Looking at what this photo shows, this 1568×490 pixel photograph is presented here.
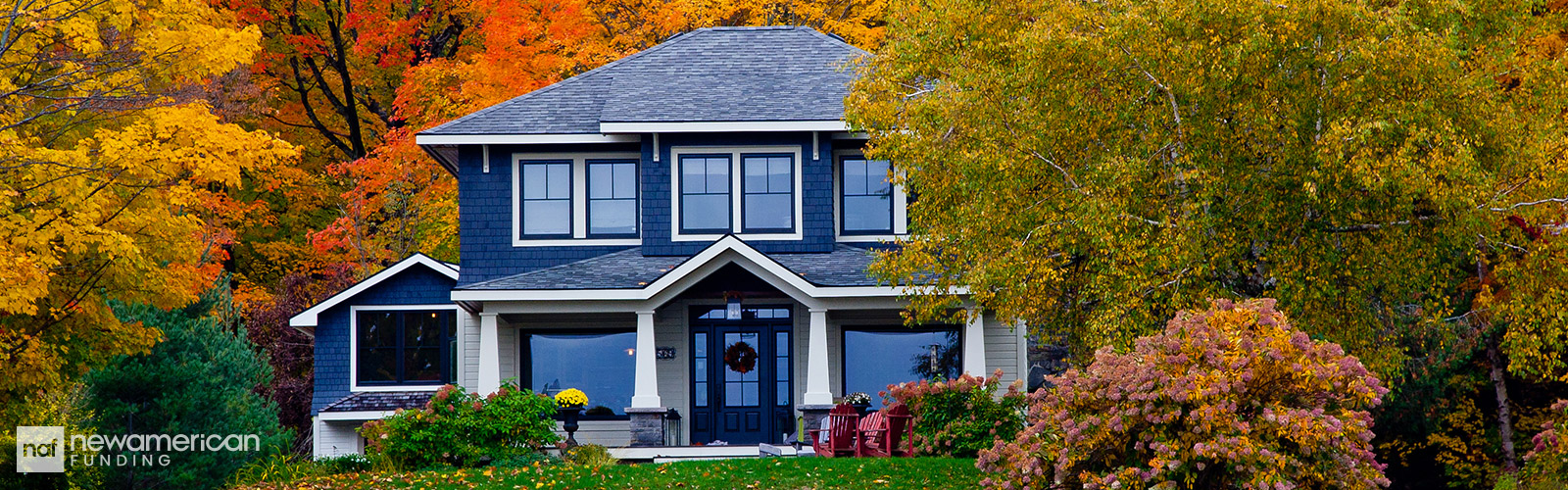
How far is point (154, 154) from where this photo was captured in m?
16.7

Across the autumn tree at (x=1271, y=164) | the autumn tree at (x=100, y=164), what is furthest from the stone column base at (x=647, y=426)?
the autumn tree at (x=1271, y=164)

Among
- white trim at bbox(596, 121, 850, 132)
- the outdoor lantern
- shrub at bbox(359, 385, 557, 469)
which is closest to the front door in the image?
the outdoor lantern

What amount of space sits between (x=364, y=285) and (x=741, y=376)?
597cm

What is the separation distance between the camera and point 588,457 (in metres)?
18.2

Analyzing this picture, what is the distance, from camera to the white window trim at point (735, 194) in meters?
21.6

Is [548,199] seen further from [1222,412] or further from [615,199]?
Result: [1222,412]

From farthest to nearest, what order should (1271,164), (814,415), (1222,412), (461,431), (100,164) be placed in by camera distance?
(814,415)
(461,431)
(100,164)
(1271,164)
(1222,412)

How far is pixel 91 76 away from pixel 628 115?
7.00m

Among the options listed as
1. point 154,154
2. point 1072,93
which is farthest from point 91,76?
point 1072,93

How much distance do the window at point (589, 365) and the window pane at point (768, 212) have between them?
2.48 m

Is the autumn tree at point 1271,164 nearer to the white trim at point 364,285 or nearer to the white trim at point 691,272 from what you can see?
the white trim at point 691,272

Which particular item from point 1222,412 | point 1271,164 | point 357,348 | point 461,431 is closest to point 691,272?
point 461,431

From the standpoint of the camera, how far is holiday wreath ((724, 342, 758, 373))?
21719mm

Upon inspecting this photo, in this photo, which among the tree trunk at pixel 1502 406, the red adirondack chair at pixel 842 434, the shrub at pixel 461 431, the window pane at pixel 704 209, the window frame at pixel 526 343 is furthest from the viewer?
the window frame at pixel 526 343
